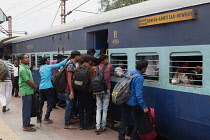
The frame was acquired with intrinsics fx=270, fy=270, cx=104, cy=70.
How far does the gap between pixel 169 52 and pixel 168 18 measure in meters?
0.57

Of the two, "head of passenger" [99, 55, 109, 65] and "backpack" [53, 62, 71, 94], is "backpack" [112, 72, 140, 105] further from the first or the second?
"backpack" [53, 62, 71, 94]

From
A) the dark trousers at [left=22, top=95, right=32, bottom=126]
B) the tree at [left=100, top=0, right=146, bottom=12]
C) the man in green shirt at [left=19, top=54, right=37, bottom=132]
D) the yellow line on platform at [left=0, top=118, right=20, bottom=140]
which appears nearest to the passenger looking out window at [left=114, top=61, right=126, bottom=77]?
the man in green shirt at [left=19, top=54, right=37, bottom=132]

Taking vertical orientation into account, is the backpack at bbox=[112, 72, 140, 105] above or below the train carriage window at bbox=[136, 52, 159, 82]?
below

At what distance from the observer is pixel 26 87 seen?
5.86 meters

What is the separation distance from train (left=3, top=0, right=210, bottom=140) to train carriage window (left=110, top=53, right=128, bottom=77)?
0.02 meters

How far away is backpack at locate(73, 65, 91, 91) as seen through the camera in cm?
566

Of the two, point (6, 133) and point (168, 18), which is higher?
point (168, 18)

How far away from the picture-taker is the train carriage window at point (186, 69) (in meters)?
4.15

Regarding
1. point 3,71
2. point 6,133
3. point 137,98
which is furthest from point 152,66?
point 3,71

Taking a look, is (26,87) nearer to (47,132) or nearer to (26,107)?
(26,107)

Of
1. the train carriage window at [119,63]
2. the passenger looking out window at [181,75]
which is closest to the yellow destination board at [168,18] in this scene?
the passenger looking out window at [181,75]

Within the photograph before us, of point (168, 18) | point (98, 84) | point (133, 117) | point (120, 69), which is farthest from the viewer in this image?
point (120, 69)

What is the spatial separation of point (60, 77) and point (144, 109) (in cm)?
239

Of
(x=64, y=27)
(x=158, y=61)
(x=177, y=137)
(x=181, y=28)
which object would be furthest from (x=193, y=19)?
(x=64, y=27)
